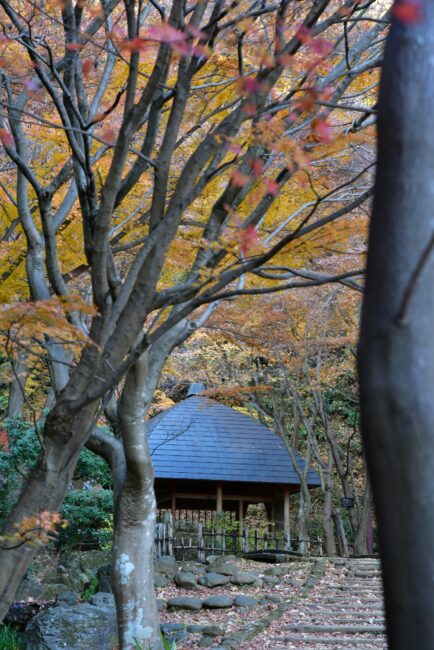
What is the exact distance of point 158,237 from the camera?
410 cm

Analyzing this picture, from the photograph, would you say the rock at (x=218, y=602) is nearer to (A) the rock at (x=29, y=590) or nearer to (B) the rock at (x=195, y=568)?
(B) the rock at (x=195, y=568)

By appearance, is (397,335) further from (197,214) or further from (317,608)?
(317,608)

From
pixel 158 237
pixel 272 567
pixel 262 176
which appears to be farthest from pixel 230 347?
pixel 158 237

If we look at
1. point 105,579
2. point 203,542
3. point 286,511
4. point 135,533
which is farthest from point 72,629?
point 286,511

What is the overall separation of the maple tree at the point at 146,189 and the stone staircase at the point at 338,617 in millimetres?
2520

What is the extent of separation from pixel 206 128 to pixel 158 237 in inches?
152

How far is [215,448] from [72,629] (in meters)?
8.91

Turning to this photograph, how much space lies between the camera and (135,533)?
21.1ft

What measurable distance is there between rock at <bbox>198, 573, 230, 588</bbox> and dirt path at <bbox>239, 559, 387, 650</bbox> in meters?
1.30

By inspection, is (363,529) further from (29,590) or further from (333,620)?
(29,590)

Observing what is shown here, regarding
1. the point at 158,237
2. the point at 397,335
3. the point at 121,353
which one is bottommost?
the point at 397,335

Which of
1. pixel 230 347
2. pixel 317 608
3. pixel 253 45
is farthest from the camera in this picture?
pixel 230 347

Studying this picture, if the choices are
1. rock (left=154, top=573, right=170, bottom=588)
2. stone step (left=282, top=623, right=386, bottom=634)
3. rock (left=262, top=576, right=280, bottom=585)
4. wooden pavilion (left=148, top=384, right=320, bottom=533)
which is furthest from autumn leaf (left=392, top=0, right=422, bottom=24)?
wooden pavilion (left=148, top=384, right=320, bottom=533)

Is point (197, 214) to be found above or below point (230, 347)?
below
